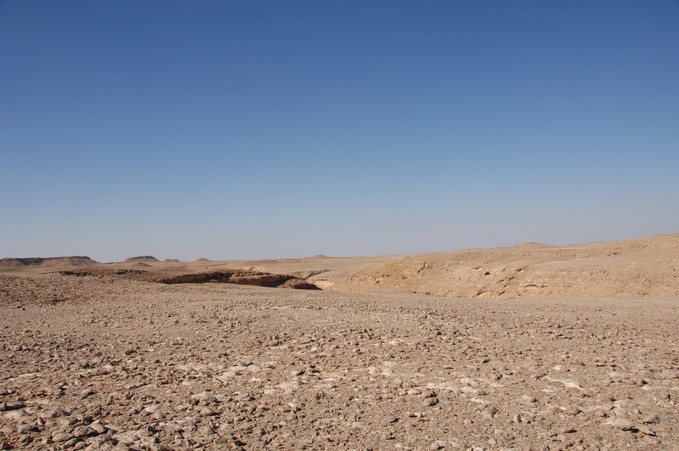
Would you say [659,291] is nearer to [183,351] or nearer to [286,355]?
[286,355]

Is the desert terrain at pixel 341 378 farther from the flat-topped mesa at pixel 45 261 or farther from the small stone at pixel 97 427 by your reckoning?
the flat-topped mesa at pixel 45 261

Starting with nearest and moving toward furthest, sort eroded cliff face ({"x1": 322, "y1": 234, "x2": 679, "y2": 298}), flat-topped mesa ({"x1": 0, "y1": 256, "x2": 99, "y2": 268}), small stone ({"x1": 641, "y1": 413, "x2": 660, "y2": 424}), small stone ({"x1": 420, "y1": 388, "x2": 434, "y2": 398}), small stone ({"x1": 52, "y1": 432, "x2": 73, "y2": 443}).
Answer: small stone ({"x1": 52, "y1": 432, "x2": 73, "y2": 443}), small stone ({"x1": 641, "y1": 413, "x2": 660, "y2": 424}), small stone ({"x1": 420, "y1": 388, "x2": 434, "y2": 398}), eroded cliff face ({"x1": 322, "y1": 234, "x2": 679, "y2": 298}), flat-topped mesa ({"x1": 0, "y1": 256, "x2": 99, "y2": 268})

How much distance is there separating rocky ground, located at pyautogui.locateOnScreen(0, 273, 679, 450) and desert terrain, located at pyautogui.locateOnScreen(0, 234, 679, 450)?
0.02 meters

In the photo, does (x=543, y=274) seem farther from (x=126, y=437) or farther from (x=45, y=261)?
(x=45, y=261)

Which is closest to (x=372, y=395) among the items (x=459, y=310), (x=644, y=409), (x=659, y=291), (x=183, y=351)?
(x=644, y=409)

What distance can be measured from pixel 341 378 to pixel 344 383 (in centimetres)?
19

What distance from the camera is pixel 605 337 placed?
305 inches

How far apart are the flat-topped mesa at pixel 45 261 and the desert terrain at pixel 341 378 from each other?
8570 centimetres

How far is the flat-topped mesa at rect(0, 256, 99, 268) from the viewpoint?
83438mm

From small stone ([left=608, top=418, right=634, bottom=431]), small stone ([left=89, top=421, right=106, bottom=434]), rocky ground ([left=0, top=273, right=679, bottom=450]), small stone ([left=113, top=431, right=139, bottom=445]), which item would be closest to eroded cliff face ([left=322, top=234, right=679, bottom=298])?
rocky ground ([left=0, top=273, right=679, bottom=450])

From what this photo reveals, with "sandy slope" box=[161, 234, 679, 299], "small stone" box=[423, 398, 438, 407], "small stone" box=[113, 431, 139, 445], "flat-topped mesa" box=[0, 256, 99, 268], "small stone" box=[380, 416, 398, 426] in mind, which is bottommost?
"small stone" box=[380, 416, 398, 426]

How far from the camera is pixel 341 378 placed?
223 inches

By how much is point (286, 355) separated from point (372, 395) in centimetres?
211

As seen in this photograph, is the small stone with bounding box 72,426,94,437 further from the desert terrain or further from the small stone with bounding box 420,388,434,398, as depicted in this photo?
the small stone with bounding box 420,388,434,398
